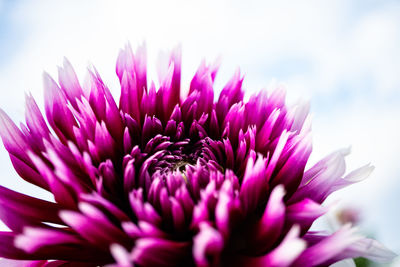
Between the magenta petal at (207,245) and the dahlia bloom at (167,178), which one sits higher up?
the dahlia bloom at (167,178)

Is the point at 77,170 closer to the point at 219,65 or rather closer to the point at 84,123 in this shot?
the point at 84,123

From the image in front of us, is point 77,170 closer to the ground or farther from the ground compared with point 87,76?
closer to the ground

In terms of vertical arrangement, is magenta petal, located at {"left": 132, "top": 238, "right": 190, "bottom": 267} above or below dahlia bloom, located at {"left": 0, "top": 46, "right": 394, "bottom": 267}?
below

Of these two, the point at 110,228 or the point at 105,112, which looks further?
the point at 105,112

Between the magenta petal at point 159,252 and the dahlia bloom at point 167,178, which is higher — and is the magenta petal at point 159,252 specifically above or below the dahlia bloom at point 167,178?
below

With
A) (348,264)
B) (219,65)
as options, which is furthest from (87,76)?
(348,264)

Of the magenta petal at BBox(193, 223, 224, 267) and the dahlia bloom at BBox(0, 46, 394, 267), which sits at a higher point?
the dahlia bloom at BBox(0, 46, 394, 267)
